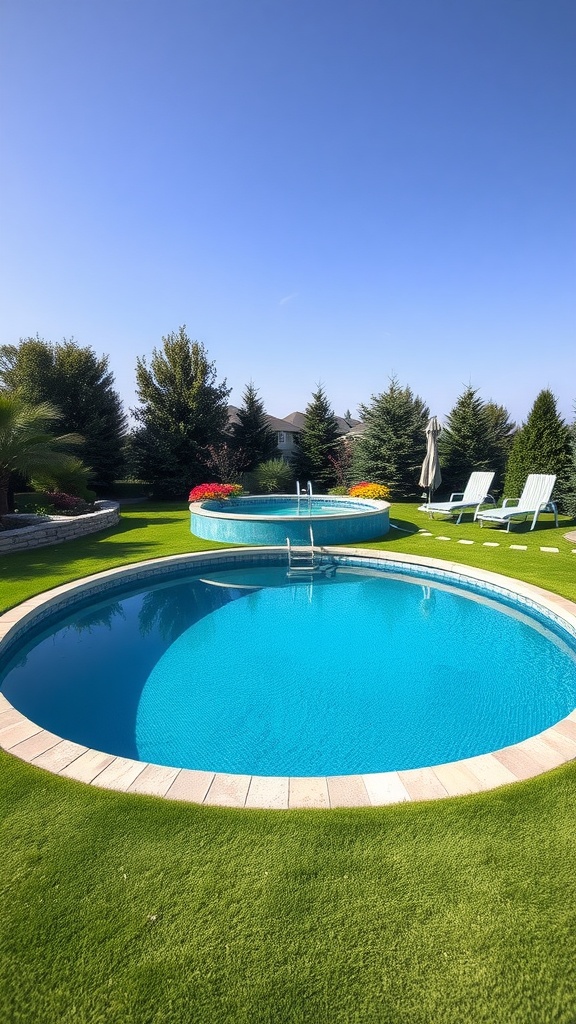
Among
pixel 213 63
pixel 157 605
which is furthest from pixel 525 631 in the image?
pixel 213 63

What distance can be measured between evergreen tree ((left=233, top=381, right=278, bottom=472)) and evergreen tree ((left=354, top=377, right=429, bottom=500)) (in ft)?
19.5

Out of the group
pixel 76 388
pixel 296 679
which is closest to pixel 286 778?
pixel 296 679

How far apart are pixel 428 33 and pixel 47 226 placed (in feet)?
29.8

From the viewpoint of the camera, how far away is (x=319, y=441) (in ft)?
73.5

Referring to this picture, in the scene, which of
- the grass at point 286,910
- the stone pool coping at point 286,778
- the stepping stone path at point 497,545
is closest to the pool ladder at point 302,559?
the stepping stone path at point 497,545

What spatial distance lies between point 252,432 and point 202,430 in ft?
9.38

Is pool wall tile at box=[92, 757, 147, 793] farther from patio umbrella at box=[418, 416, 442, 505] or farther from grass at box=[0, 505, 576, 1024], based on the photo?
patio umbrella at box=[418, 416, 442, 505]

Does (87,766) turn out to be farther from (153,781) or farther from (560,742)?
(560,742)

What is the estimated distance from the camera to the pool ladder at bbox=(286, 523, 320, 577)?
9.37 metres

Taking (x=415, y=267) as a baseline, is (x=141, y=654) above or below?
below

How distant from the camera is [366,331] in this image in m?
19.6

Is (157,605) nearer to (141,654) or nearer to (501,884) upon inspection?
(141,654)

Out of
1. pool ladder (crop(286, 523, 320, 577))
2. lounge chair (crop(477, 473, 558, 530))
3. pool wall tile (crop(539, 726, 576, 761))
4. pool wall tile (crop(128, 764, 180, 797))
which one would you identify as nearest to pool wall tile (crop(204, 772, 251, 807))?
pool wall tile (crop(128, 764, 180, 797))

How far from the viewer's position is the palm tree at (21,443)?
34.9 feet
